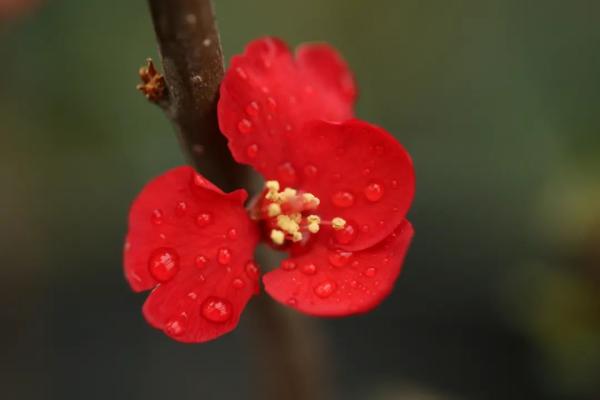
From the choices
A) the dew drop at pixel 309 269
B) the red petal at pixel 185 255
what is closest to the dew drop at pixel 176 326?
the red petal at pixel 185 255

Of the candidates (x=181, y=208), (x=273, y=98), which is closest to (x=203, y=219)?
(x=181, y=208)

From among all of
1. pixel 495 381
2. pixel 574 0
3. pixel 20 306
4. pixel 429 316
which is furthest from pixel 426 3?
pixel 20 306

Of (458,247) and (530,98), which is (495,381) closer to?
(458,247)

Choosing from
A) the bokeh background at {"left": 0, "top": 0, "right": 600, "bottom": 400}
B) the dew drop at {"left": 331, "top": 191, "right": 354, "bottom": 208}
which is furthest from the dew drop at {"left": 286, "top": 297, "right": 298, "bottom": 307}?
the bokeh background at {"left": 0, "top": 0, "right": 600, "bottom": 400}

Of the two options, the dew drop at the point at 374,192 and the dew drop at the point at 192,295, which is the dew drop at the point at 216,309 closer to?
the dew drop at the point at 192,295

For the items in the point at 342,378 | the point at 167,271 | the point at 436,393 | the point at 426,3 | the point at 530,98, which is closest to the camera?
the point at 167,271

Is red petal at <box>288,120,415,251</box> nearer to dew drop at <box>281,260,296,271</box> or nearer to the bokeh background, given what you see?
dew drop at <box>281,260,296,271</box>

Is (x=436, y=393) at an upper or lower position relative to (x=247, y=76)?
lower

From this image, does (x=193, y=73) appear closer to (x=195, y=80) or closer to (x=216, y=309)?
(x=195, y=80)
